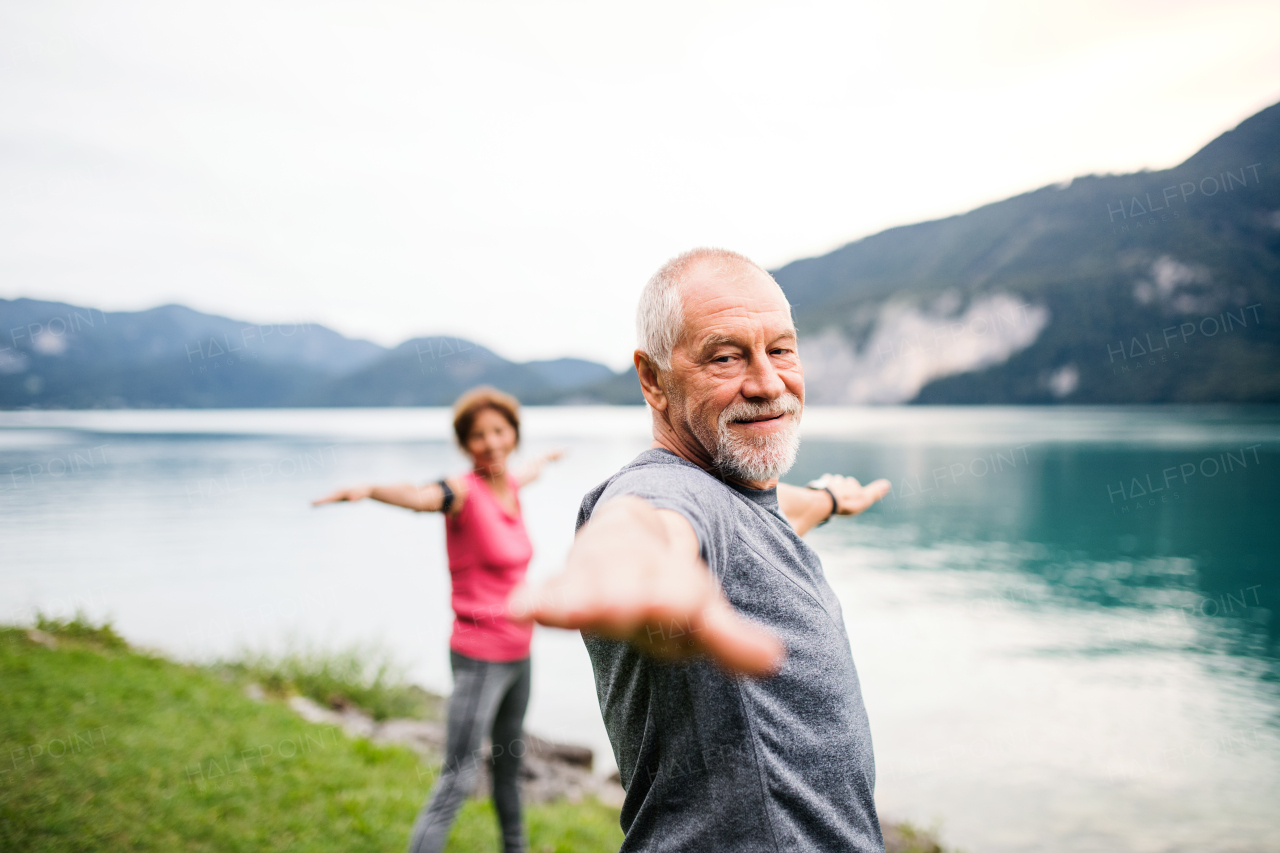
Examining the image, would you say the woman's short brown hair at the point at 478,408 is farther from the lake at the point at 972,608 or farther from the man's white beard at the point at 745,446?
the lake at the point at 972,608

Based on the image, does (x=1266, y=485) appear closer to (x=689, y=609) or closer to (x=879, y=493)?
(x=879, y=493)

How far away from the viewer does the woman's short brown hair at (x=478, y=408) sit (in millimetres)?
4672

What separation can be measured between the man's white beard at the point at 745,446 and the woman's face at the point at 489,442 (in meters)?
3.06

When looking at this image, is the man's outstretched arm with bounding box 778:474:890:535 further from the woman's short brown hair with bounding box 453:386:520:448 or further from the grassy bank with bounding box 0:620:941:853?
the grassy bank with bounding box 0:620:941:853

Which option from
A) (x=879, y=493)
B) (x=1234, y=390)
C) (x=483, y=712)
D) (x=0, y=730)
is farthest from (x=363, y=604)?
(x=1234, y=390)

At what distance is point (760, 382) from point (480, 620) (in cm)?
295

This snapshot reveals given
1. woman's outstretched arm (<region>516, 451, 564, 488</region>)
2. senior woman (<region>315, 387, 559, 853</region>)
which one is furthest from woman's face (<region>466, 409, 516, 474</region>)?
woman's outstretched arm (<region>516, 451, 564, 488</region>)

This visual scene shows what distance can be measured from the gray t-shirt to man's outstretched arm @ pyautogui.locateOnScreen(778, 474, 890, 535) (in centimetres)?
112

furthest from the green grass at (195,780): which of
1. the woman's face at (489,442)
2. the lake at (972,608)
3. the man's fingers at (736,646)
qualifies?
the man's fingers at (736,646)

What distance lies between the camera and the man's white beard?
1.71 meters

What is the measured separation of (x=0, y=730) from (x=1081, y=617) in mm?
21796

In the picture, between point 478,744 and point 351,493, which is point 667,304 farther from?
point 478,744

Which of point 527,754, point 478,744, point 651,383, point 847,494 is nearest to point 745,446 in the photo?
point 651,383

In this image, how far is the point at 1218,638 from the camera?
1695cm
